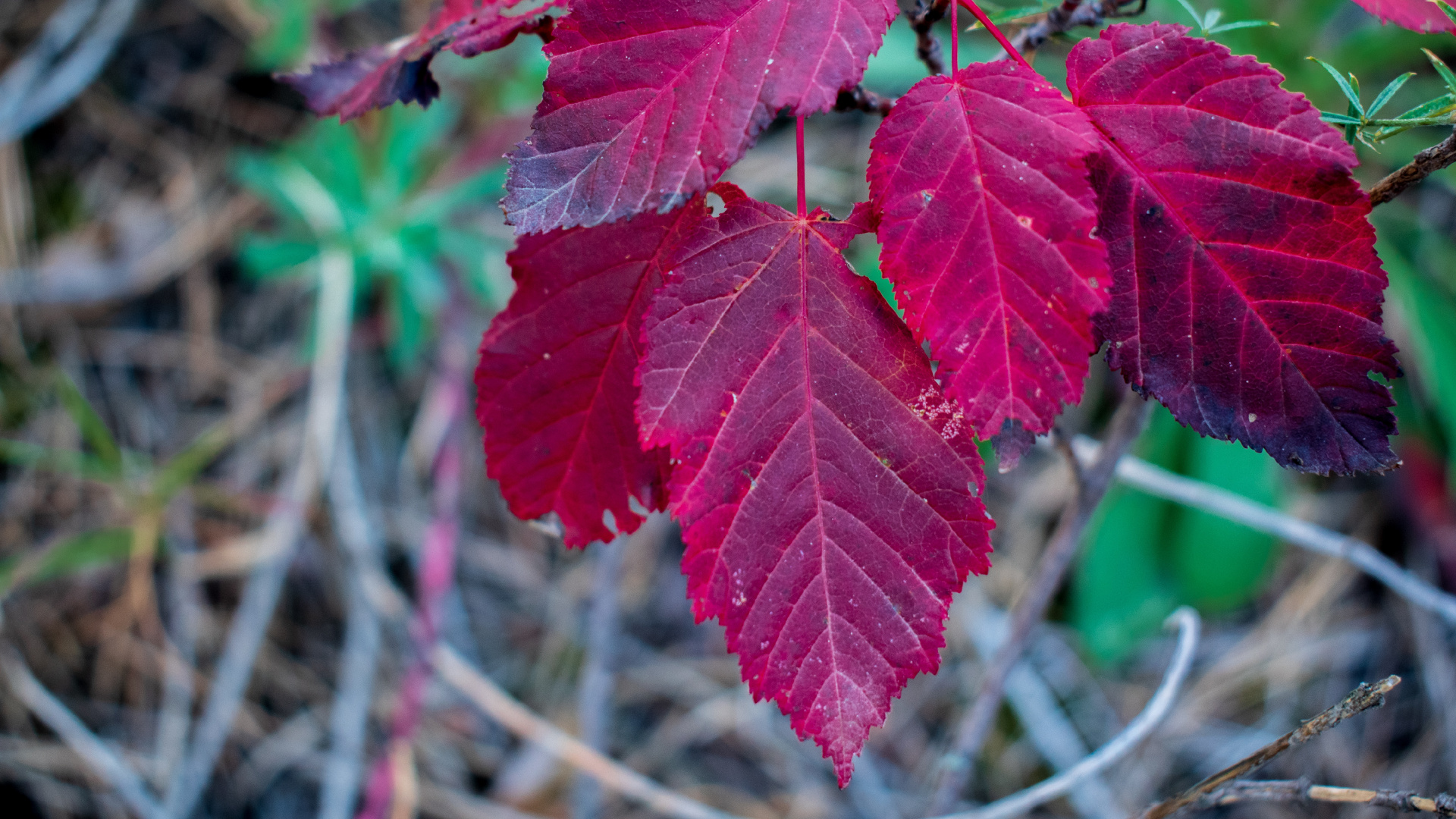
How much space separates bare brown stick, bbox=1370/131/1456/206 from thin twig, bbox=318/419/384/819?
1.47m

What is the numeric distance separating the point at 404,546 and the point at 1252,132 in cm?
163

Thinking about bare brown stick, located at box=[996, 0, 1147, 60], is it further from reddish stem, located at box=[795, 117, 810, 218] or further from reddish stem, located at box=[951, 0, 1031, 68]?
reddish stem, located at box=[795, 117, 810, 218]

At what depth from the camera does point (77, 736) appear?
138 centimetres

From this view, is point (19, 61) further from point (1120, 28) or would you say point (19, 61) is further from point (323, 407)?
point (1120, 28)

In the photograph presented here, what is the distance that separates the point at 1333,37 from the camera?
1934 millimetres

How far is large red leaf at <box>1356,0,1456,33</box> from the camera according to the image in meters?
0.42

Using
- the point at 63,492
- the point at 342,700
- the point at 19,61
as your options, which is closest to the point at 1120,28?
the point at 342,700

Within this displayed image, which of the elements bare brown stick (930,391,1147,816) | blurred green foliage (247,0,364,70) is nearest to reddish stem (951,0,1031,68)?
bare brown stick (930,391,1147,816)

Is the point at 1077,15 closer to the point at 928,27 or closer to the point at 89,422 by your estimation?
the point at 928,27

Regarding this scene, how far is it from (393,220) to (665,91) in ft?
4.45

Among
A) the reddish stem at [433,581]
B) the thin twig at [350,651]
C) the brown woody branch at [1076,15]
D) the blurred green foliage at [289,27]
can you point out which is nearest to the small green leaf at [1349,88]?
the brown woody branch at [1076,15]

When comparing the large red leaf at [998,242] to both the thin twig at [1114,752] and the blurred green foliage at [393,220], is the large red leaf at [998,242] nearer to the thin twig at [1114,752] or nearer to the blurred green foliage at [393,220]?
the thin twig at [1114,752]

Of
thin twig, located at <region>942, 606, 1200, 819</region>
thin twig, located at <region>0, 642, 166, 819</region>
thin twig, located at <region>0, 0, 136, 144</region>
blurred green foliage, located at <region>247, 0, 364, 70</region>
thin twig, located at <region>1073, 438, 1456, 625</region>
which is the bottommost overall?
thin twig, located at <region>0, 642, 166, 819</region>

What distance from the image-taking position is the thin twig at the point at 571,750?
36.0 inches
